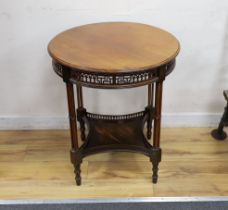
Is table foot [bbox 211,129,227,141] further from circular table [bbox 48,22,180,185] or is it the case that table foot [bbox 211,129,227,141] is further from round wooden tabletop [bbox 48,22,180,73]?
round wooden tabletop [bbox 48,22,180,73]

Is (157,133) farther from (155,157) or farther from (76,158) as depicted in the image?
(76,158)

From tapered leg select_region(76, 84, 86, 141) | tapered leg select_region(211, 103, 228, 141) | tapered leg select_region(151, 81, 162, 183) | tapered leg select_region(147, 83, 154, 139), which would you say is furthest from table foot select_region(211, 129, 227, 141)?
tapered leg select_region(76, 84, 86, 141)

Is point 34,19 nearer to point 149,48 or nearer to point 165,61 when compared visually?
point 149,48

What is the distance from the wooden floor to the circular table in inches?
3.5

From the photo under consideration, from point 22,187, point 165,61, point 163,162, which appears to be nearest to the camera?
point 165,61

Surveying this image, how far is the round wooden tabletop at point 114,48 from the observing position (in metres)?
1.09

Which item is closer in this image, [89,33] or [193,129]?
[89,33]

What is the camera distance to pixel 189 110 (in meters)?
1.87

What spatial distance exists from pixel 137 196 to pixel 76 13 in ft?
3.13

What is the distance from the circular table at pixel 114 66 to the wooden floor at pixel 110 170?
0.09 metres

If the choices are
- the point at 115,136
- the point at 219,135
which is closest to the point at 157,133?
the point at 115,136

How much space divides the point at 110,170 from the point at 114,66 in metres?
0.70

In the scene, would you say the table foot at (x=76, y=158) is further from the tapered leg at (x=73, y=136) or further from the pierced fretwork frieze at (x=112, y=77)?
the pierced fretwork frieze at (x=112, y=77)

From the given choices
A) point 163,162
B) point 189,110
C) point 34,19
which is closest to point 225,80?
point 189,110
